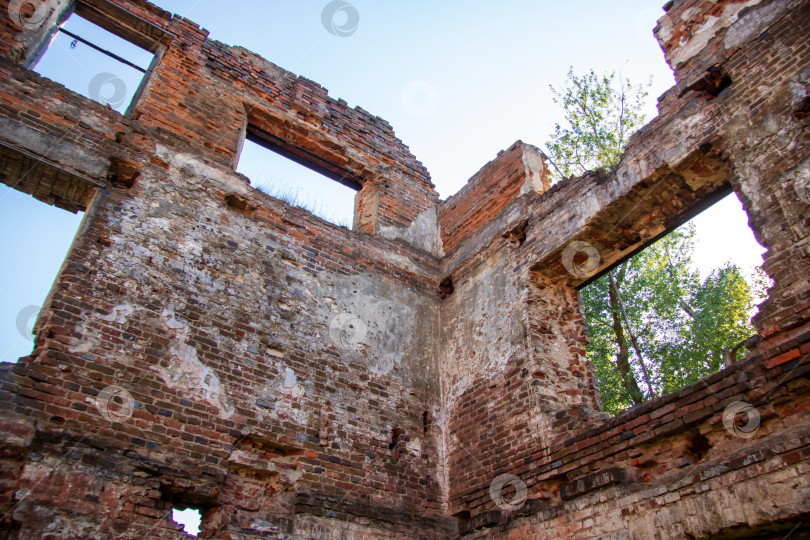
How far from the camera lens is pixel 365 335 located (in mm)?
6449

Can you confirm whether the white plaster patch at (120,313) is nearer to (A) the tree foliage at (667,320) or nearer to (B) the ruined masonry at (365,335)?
(B) the ruined masonry at (365,335)

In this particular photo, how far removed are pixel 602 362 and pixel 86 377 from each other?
9695 millimetres

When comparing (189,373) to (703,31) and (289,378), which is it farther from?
(703,31)

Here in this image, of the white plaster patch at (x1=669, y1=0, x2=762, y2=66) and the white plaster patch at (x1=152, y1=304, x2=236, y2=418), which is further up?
the white plaster patch at (x1=669, y1=0, x2=762, y2=66)

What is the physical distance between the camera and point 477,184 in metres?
8.12

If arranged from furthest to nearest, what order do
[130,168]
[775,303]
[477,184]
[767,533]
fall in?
[477,184] < [130,168] < [775,303] < [767,533]

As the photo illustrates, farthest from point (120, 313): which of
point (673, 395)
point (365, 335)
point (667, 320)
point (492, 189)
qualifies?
point (667, 320)

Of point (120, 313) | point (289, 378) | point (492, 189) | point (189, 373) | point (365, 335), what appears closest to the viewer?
point (120, 313)

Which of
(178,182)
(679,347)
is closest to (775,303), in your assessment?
(178,182)

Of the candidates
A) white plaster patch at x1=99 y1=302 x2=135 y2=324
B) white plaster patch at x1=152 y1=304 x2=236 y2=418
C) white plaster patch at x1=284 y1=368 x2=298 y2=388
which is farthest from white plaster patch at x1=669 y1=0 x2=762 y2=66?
white plaster patch at x1=99 y1=302 x2=135 y2=324

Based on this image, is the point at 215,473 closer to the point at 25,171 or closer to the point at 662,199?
the point at 25,171


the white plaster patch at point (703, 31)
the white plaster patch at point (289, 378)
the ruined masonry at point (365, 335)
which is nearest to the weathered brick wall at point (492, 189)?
the ruined masonry at point (365, 335)

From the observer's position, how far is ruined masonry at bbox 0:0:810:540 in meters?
3.97

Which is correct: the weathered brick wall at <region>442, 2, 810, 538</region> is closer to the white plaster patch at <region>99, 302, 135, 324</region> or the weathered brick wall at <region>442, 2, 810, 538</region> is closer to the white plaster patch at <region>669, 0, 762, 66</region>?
the white plaster patch at <region>669, 0, 762, 66</region>
